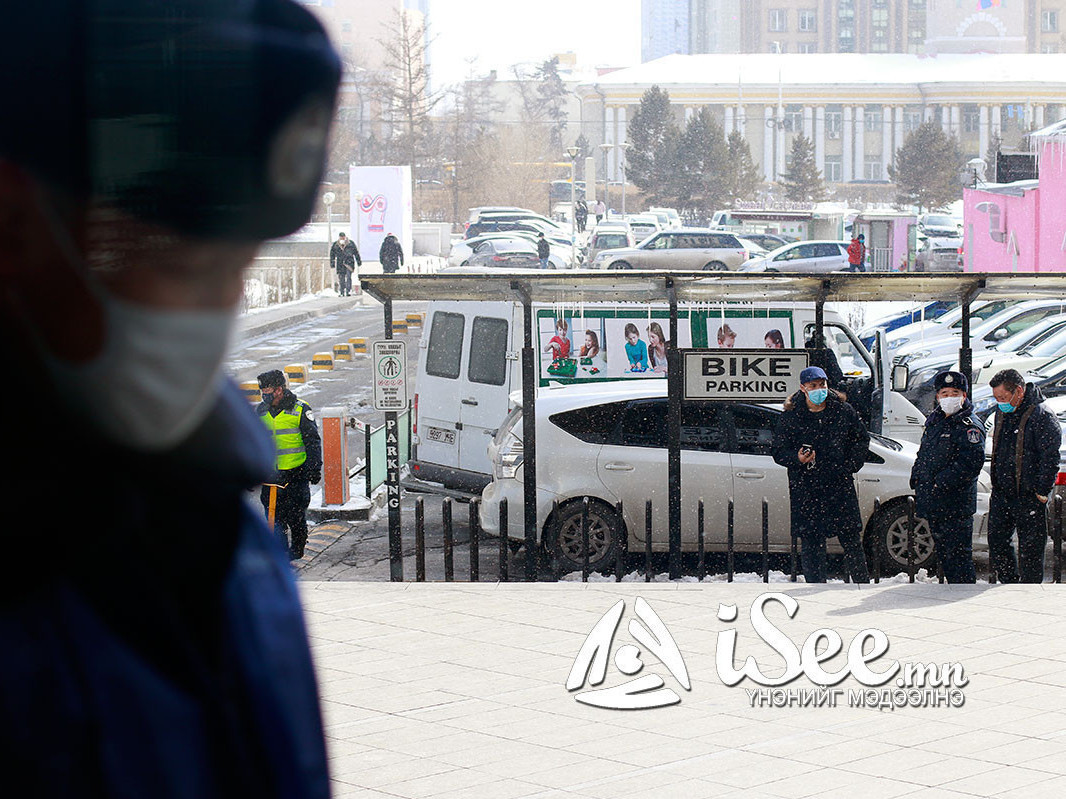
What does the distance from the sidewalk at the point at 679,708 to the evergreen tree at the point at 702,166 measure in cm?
6826

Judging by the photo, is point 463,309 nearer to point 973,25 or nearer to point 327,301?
point 327,301

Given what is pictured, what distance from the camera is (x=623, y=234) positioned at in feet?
145

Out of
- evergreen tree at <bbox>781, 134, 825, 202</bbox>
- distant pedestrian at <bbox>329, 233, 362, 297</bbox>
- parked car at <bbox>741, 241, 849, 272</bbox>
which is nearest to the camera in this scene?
distant pedestrian at <bbox>329, 233, 362, 297</bbox>

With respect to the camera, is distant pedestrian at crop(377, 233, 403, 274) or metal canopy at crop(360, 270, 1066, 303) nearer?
metal canopy at crop(360, 270, 1066, 303)

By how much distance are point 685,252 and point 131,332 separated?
41.8 meters

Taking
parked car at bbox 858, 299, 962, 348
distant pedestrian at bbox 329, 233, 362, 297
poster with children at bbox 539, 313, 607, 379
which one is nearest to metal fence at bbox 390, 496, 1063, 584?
poster with children at bbox 539, 313, 607, 379

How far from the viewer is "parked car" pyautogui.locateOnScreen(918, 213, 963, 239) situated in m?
52.2

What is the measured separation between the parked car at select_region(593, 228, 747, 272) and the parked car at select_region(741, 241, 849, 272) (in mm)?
1325

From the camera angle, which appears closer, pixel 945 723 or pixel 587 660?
pixel 945 723

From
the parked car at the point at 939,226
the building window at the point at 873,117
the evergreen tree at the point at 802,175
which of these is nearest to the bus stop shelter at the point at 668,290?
the parked car at the point at 939,226

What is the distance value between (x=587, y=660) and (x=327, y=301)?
3167 centimetres

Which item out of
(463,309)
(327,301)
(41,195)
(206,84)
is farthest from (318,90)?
(327,301)

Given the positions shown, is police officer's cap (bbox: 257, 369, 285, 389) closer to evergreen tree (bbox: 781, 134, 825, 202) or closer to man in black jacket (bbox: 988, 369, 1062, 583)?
man in black jacket (bbox: 988, 369, 1062, 583)

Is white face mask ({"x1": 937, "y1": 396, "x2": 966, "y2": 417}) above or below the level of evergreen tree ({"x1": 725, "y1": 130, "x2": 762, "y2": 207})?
below
